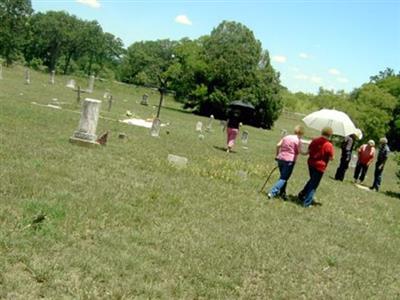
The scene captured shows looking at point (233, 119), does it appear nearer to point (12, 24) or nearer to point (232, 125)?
point (232, 125)

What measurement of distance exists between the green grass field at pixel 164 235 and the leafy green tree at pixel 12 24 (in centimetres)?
6024

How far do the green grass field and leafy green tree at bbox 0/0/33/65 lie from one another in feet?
198

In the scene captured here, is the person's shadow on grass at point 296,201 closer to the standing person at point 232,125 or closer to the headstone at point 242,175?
the headstone at point 242,175

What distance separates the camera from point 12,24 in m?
71.1

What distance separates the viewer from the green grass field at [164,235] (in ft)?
19.4

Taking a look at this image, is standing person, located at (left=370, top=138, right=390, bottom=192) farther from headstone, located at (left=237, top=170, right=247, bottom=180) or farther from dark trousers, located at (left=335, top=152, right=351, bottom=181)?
headstone, located at (left=237, top=170, right=247, bottom=180)

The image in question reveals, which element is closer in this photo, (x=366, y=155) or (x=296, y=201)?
(x=296, y=201)

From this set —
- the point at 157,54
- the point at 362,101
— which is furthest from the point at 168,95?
the point at 157,54

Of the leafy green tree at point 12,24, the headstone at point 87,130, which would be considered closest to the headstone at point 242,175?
the headstone at point 87,130

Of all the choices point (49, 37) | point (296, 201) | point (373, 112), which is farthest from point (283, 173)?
point (49, 37)

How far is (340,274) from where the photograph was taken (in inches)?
305

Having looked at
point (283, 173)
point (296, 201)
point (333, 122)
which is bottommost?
point (296, 201)

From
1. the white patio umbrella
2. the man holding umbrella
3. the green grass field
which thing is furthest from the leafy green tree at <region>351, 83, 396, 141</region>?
the green grass field

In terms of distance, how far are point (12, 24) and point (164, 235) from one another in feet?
232
